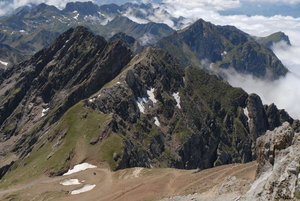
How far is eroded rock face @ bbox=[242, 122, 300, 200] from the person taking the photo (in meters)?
21.6

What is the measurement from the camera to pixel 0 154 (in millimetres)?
186625

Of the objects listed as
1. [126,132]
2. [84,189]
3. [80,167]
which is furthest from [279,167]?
[126,132]

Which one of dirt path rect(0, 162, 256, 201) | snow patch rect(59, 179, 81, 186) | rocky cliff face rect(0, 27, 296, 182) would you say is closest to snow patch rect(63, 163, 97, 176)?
rocky cliff face rect(0, 27, 296, 182)

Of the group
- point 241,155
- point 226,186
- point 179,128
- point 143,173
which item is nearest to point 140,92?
point 179,128

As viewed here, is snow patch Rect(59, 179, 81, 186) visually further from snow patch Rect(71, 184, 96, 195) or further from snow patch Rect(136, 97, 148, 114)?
snow patch Rect(136, 97, 148, 114)

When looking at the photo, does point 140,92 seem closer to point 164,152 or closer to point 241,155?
point 164,152

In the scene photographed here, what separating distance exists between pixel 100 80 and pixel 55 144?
95.0m

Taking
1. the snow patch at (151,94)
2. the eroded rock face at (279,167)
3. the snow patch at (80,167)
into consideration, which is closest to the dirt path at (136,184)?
the snow patch at (80,167)

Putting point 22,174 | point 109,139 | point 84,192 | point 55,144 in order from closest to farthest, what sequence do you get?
1. point 84,192
2. point 22,174
3. point 109,139
4. point 55,144

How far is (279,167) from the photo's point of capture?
78.9 feet

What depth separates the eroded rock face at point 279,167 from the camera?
2162 centimetres

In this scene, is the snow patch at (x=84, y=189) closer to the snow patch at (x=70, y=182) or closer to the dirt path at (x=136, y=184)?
the dirt path at (x=136, y=184)

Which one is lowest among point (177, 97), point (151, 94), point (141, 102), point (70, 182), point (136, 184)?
point (70, 182)

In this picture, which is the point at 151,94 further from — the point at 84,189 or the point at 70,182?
the point at 84,189
